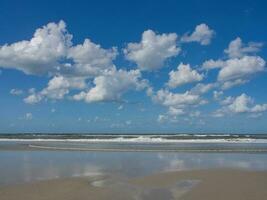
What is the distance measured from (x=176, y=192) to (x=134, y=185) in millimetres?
1845

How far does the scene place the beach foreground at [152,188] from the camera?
11.3 m

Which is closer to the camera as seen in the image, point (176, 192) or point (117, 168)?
point (176, 192)

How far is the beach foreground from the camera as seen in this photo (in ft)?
37.1

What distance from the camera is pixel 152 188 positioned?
41.6ft

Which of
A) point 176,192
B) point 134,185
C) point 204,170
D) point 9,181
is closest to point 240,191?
point 176,192

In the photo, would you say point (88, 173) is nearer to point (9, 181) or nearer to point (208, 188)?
point (9, 181)

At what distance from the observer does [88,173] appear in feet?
54.5

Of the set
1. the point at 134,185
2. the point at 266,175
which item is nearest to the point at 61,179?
the point at 134,185

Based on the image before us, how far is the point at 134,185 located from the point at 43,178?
4002mm

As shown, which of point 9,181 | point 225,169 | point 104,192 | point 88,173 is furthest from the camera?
point 225,169

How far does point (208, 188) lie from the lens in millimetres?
12656

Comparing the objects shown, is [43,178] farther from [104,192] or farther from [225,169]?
[225,169]

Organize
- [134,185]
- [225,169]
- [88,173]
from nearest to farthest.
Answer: [134,185]
[88,173]
[225,169]

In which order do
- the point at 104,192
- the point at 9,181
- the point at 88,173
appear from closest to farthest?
the point at 104,192
the point at 9,181
the point at 88,173
